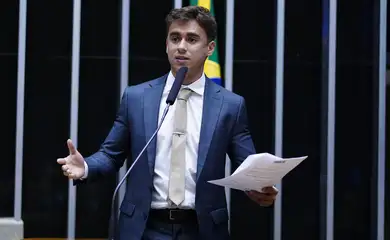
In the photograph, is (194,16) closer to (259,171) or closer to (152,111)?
(152,111)

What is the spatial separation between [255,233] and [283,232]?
23cm

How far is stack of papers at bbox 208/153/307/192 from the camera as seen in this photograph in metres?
2.56

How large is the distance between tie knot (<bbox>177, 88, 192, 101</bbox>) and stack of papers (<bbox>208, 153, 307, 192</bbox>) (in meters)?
0.43

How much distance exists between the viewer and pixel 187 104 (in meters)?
2.94

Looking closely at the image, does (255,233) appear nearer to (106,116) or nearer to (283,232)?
(283,232)

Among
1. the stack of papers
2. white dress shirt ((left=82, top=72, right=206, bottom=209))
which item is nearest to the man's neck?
white dress shirt ((left=82, top=72, right=206, bottom=209))

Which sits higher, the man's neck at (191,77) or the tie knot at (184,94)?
the man's neck at (191,77)

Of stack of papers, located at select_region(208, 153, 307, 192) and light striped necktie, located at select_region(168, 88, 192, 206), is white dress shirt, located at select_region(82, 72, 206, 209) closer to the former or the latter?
light striped necktie, located at select_region(168, 88, 192, 206)

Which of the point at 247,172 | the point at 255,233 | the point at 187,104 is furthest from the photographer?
the point at 255,233

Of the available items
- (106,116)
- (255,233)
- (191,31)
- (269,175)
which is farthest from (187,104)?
A: (255,233)

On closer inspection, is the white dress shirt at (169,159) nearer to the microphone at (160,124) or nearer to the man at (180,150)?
the man at (180,150)

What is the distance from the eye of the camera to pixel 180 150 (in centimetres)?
284

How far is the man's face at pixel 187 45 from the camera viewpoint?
293cm

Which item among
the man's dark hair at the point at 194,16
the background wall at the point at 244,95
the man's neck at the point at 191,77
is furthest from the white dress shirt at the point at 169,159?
the background wall at the point at 244,95
